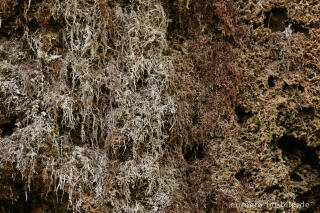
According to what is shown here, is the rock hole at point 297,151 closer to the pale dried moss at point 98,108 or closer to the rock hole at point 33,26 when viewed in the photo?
the pale dried moss at point 98,108

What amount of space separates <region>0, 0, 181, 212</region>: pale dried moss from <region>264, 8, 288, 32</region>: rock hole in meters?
0.87

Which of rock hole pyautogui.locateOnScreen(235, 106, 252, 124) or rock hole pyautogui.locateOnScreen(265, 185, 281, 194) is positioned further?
rock hole pyautogui.locateOnScreen(235, 106, 252, 124)

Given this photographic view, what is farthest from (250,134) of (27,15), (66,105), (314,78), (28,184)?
(27,15)

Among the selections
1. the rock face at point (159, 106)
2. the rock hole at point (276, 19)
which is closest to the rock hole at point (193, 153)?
the rock face at point (159, 106)

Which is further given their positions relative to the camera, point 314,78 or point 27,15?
point 314,78

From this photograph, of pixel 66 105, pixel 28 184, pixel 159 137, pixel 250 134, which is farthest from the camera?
pixel 250 134

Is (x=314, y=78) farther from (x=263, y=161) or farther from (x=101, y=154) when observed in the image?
(x=101, y=154)

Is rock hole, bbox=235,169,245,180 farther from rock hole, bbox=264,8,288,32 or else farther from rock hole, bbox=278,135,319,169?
rock hole, bbox=264,8,288,32

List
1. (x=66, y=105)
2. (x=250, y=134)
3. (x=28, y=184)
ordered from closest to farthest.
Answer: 1. (x=28, y=184)
2. (x=66, y=105)
3. (x=250, y=134)

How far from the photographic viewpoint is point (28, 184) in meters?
1.95

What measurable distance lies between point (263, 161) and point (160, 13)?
1.30 meters

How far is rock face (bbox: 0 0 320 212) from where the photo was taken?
2.06 metres

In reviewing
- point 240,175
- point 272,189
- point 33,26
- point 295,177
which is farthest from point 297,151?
point 33,26

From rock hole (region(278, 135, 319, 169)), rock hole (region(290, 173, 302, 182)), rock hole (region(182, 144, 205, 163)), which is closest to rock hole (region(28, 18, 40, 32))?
rock hole (region(182, 144, 205, 163))
